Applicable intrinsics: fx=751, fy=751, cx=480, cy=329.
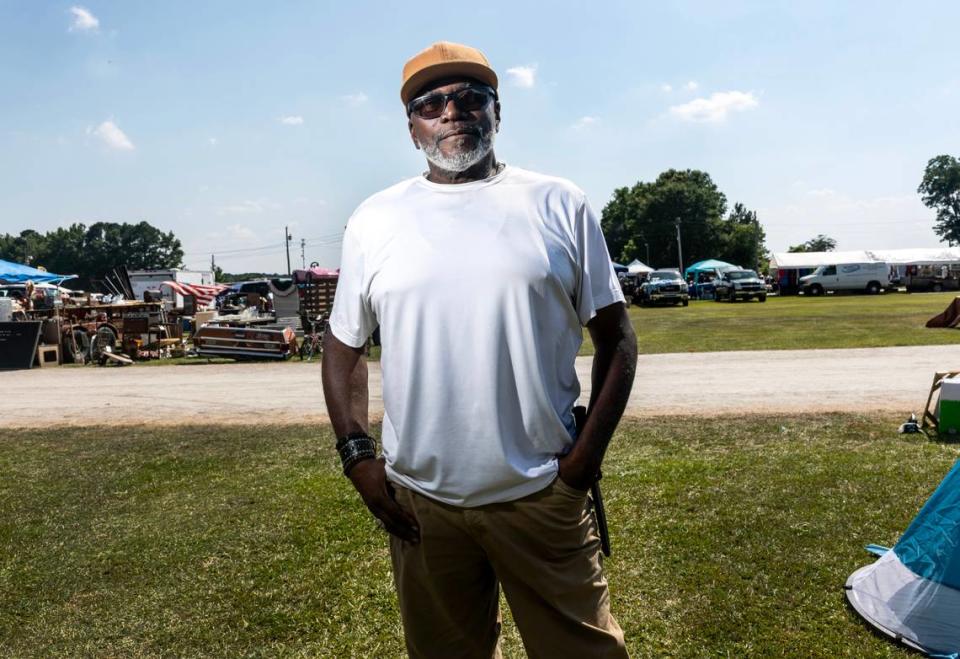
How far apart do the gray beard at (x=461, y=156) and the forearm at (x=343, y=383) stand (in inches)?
23.4

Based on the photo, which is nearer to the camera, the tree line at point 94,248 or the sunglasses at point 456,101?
the sunglasses at point 456,101

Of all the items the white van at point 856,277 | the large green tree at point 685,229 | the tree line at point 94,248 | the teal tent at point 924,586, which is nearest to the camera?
the teal tent at point 924,586

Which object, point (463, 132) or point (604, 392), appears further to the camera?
point (463, 132)

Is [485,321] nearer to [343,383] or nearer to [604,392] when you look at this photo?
[604,392]

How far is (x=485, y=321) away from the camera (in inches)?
73.9

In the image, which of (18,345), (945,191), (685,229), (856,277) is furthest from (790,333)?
(945,191)

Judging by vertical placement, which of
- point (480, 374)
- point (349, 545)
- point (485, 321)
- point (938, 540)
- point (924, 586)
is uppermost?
point (485, 321)

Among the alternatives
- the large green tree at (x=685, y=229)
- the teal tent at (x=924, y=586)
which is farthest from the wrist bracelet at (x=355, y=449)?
the large green tree at (x=685, y=229)

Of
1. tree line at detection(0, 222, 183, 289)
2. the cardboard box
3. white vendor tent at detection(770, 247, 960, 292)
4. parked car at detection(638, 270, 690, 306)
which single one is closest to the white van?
white vendor tent at detection(770, 247, 960, 292)

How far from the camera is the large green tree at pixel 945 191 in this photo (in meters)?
111

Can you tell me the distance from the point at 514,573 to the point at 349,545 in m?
3.11

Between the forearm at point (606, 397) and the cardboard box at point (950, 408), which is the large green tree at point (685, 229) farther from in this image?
→ the forearm at point (606, 397)

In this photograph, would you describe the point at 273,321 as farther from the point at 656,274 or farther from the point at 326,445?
the point at 656,274

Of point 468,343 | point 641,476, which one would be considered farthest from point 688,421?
point 468,343
